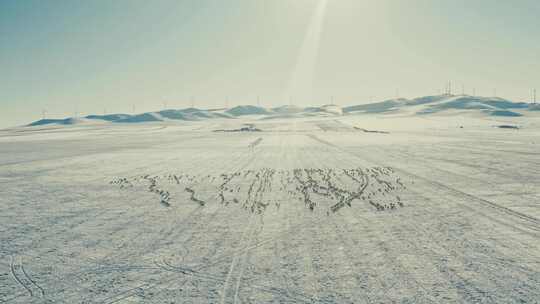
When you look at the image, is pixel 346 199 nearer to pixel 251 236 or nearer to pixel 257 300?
pixel 251 236

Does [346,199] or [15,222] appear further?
[346,199]

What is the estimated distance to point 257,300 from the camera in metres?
6.74

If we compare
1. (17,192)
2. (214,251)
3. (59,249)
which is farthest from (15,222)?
(214,251)

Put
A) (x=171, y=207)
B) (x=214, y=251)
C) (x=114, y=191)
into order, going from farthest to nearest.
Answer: (x=114, y=191) < (x=171, y=207) < (x=214, y=251)

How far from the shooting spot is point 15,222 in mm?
12695

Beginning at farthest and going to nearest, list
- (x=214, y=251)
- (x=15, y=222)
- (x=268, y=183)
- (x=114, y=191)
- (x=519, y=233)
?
(x=268, y=183) < (x=114, y=191) < (x=15, y=222) < (x=519, y=233) < (x=214, y=251)

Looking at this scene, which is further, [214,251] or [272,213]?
Answer: [272,213]

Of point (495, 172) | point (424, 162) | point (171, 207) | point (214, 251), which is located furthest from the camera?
point (424, 162)

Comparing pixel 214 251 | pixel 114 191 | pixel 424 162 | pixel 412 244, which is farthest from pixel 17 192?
pixel 424 162

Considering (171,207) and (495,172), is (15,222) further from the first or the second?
(495,172)

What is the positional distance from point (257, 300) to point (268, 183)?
1305 cm

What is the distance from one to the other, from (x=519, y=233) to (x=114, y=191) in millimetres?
17041

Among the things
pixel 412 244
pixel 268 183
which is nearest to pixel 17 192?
pixel 268 183

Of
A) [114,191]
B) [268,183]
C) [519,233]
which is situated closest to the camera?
[519,233]
